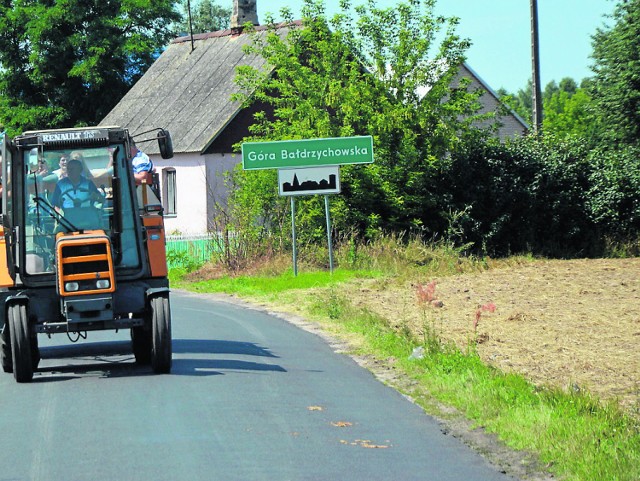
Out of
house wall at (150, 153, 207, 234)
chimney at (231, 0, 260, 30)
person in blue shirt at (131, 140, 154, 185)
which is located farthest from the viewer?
chimney at (231, 0, 260, 30)

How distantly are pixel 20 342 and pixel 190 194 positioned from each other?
3672 cm

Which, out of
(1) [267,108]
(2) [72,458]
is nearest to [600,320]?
(2) [72,458]

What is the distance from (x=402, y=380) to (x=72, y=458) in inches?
210

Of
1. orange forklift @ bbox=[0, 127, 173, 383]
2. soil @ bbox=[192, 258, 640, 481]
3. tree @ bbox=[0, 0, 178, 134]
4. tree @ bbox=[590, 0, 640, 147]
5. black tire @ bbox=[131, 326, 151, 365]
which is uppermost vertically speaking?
tree @ bbox=[0, 0, 178, 134]

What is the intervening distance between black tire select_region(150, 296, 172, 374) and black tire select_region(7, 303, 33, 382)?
128 centimetres

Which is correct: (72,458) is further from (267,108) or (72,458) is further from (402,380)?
(267,108)

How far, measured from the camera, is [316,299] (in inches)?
917

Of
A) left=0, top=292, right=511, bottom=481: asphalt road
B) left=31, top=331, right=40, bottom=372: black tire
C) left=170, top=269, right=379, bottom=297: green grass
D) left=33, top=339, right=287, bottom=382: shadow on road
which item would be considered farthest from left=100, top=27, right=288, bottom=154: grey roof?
left=31, top=331, right=40, bottom=372: black tire

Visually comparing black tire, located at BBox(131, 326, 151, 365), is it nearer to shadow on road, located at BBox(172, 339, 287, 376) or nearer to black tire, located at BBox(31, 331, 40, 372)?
shadow on road, located at BBox(172, 339, 287, 376)

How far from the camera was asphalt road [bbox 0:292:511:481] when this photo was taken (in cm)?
829

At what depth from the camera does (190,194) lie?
161ft

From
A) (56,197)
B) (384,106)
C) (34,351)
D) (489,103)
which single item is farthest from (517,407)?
(489,103)

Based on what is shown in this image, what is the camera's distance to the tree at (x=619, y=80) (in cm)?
3553

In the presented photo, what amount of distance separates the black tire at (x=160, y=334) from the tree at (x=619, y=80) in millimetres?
25424
